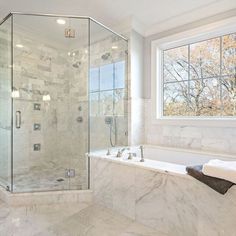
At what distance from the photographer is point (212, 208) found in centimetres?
148

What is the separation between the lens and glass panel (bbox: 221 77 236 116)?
2473 mm

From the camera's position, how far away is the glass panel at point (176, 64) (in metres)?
2.90

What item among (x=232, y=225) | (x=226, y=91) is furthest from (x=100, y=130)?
(x=232, y=225)

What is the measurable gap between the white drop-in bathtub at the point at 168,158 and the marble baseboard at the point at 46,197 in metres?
0.48

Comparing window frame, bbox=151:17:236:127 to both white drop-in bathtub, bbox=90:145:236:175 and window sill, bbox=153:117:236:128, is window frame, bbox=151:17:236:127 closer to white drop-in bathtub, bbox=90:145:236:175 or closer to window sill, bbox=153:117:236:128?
window sill, bbox=153:117:236:128

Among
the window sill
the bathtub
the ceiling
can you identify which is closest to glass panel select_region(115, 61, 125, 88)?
the ceiling

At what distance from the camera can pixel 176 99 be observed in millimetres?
2975

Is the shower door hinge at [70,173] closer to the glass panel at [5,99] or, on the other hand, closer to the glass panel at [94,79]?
the glass panel at [5,99]

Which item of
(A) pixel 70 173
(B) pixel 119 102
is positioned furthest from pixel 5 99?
(B) pixel 119 102

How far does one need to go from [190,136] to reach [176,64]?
43.5 inches

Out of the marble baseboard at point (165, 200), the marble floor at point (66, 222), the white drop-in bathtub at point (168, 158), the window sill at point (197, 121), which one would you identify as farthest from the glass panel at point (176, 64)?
the marble floor at point (66, 222)

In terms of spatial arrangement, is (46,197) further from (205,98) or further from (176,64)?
(176,64)

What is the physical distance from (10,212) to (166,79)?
8.70 ft

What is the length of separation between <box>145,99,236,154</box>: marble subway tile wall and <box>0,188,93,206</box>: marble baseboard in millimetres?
1329
